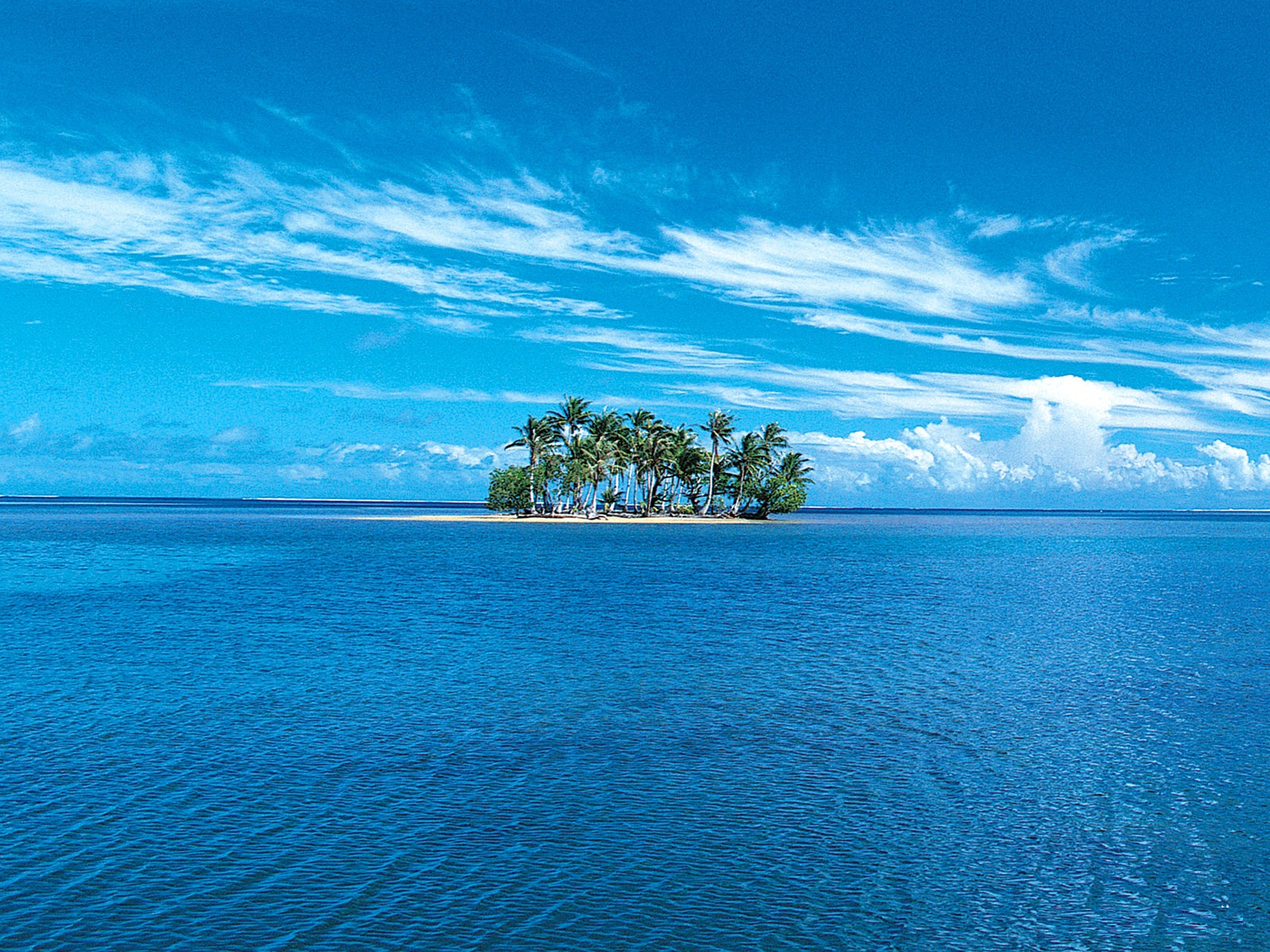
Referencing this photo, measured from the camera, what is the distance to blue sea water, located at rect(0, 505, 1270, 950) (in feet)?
47.1

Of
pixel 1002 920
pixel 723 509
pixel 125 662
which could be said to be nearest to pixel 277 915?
pixel 1002 920

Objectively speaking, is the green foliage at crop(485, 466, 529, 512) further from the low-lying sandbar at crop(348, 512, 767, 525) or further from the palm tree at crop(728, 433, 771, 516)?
the palm tree at crop(728, 433, 771, 516)

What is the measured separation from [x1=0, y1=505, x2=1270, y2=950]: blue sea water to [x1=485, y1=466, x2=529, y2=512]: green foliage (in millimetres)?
121962

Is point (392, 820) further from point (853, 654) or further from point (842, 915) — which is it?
point (853, 654)

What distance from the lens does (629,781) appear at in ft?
68.5

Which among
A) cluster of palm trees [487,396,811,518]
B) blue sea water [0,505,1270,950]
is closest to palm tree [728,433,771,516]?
cluster of palm trees [487,396,811,518]

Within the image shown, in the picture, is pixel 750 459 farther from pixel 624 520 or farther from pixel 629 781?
pixel 629 781

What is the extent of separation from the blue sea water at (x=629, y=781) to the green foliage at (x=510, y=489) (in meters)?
122

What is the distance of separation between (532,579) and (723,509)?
12932 cm

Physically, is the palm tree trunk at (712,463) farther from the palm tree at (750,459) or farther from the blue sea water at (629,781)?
the blue sea water at (629,781)

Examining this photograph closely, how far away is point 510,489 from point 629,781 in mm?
154425

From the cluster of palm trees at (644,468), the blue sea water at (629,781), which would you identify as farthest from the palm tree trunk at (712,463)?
the blue sea water at (629,781)

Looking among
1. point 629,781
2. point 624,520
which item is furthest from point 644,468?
point 629,781

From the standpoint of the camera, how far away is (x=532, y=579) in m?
68.2
